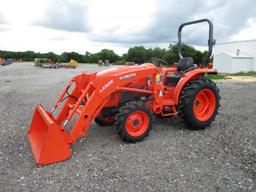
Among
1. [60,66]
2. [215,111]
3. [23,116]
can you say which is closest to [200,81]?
[215,111]

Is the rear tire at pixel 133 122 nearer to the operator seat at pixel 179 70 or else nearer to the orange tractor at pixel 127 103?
the orange tractor at pixel 127 103

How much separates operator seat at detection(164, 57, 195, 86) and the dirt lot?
94 centimetres

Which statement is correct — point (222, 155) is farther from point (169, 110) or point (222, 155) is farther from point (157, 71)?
point (157, 71)

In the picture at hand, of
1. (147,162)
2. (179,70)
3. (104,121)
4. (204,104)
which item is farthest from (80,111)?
(204,104)

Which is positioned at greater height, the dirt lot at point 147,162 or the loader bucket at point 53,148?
the loader bucket at point 53,148

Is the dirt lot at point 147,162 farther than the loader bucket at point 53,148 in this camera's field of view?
No

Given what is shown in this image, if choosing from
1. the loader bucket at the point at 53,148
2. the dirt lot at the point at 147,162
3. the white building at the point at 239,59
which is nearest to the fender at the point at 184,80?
the dirt lot at the point at 147,162

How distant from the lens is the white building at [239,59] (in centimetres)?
3083

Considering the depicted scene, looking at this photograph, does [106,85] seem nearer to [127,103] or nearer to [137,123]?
[127,103]

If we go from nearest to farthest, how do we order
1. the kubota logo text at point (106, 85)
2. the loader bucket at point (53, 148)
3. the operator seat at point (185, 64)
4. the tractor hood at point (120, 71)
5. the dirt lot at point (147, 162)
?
the dirt lot at point (147, 162) < the loader bucket at point (53, 148) < the kubota logo text at point (106, 85) < the tractor hood at point (120, 71) < the operator seat at point (185, 64)

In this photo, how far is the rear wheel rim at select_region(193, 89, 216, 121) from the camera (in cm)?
580

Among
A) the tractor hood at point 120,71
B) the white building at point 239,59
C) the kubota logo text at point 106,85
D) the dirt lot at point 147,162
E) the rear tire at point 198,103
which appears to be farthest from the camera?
the white building at point 239,59

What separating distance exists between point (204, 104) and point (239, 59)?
27.6 meters

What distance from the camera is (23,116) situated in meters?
7.12
